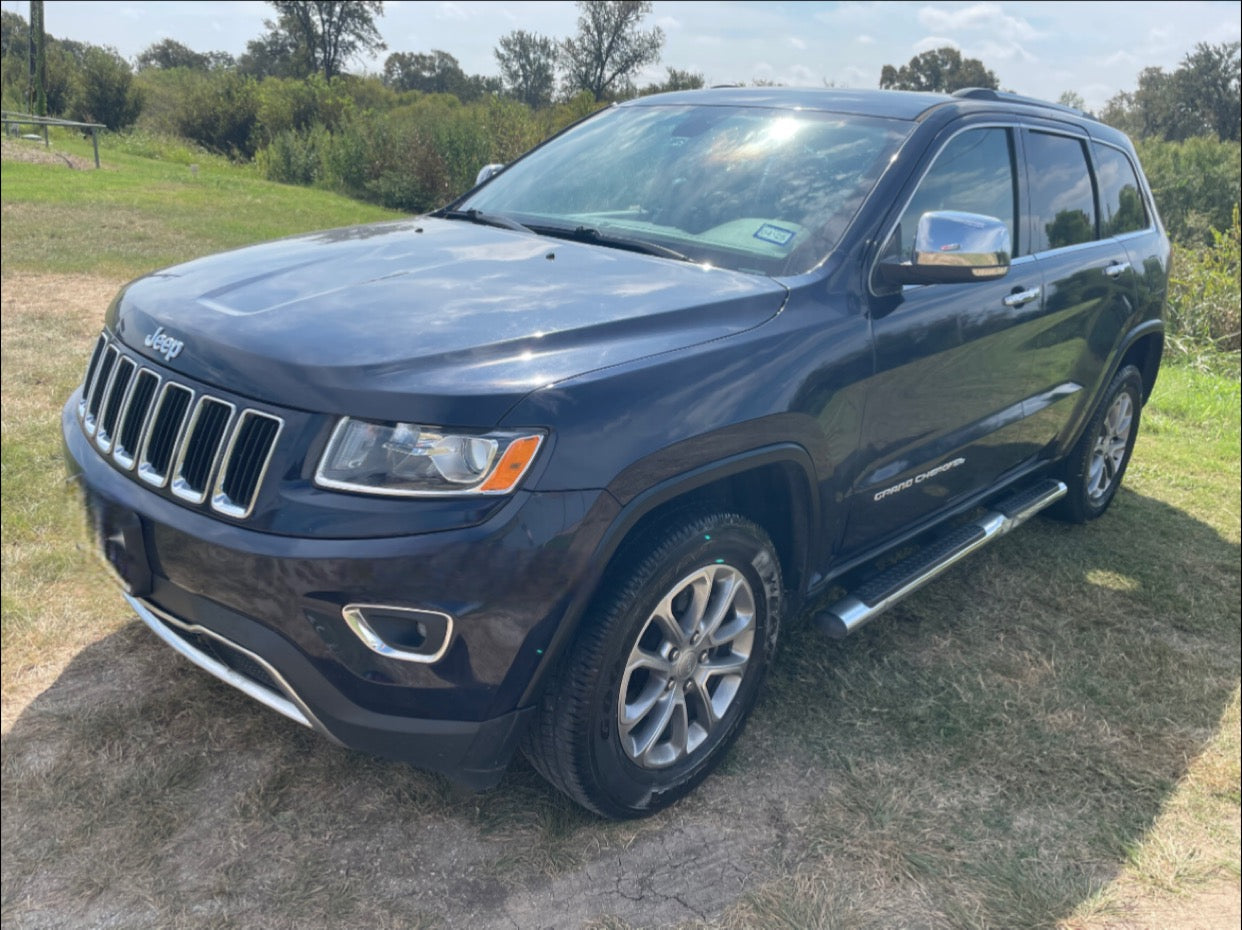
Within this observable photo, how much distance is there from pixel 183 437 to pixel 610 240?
58.1 inches

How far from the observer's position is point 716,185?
330 centimetres

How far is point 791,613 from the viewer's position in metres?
3.03

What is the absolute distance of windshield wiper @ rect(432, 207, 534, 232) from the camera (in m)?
3.42

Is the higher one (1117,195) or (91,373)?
(1117,195)

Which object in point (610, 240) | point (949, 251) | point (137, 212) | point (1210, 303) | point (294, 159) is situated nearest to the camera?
point (949, 251)

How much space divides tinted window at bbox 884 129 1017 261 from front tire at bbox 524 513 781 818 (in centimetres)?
114

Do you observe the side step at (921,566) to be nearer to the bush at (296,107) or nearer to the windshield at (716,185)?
the windshield at (716,185)

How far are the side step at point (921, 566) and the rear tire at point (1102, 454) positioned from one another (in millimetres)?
510

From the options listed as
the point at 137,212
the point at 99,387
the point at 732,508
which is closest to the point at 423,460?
the point at 732,508

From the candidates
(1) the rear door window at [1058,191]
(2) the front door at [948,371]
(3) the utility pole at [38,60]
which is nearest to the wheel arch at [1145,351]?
(1) the rear door window at [1058,191]

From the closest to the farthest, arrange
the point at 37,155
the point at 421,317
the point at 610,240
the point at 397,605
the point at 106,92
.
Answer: the point at 397,605, the point at 421,317, the point at 610,240, the point at 106,92, the point at 37,155

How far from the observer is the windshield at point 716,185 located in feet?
9.98

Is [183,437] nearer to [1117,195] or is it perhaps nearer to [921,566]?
[921,566]

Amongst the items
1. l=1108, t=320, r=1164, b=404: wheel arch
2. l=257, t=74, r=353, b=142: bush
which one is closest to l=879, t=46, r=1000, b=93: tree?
l=257, t=74, r=353, b=142: bush
